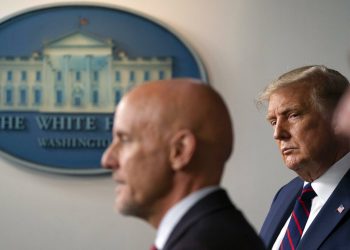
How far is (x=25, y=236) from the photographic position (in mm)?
2416

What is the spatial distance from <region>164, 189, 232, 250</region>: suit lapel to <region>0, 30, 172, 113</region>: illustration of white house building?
5.59 feet

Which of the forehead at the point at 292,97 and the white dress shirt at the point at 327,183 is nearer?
the white dress shirt at the point at 327,183

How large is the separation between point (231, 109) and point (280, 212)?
87 centimetres

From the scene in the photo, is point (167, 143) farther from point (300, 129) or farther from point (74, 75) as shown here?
point (74, 75)

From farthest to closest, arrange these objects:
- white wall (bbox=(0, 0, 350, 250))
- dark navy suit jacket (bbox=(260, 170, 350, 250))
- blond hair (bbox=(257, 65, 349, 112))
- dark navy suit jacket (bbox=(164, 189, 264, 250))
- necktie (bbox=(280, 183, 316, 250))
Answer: white wall (bbox=(0, 0, 350, 250)) → blond hair (bbox=(257, 65, 349, 112)) → necktie (bbox=(280, 183, 316, 250)) → dark navy suit jacket (bbox=(260, 170, 350, 250)) → dark navy suit jacket (bbox=(164, 189, 264, 250))

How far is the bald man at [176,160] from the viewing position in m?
0.77

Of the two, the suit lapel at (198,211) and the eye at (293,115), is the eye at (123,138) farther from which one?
the eye at (293,115)

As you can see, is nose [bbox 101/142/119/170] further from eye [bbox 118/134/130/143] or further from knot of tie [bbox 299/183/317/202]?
knot of tie [bbox 299/183/317/202]

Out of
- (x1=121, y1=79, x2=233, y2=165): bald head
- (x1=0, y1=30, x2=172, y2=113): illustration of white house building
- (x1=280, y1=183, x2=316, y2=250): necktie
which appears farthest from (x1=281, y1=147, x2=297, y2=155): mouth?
(x1=0, y1=30, x2=172, y2=113): illustration of white house building

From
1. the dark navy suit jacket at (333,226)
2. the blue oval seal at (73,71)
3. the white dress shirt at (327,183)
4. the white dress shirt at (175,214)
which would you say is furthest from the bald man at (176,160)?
the blue oval seal at (73,71)

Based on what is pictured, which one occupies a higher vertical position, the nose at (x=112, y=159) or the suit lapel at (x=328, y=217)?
the nose at (x=112, y=159)

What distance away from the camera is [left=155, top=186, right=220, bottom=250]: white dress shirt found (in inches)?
30.5

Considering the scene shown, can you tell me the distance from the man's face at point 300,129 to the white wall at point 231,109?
0.80m

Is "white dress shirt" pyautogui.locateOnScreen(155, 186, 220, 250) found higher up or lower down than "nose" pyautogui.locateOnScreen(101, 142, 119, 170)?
lower down
